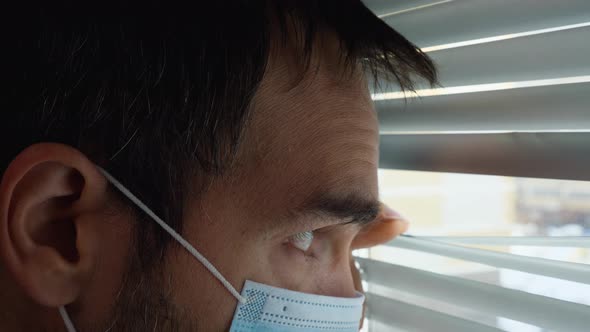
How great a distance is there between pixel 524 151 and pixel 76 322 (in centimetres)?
92

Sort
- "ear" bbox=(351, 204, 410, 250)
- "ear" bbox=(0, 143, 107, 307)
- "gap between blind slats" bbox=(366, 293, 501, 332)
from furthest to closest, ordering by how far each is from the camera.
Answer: "ear" bbox=(351, 204, 410, 250) < "gap between blind slats" bbox=(366, 293, 501, 332) < "ear" bbox=(0, 143, 107, 307)

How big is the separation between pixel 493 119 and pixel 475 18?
0.21m

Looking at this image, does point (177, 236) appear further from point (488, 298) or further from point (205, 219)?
point (488, 298)

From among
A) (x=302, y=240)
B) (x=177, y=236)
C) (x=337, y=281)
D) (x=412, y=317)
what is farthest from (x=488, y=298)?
(x=177, y=236)

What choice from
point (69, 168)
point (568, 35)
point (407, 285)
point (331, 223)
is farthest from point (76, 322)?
point (568, 35)

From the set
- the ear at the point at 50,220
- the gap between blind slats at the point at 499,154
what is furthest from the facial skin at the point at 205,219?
the gap between blind slats at the point at 499,154

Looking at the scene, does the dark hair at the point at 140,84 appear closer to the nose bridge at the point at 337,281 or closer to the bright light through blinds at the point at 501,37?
the nose bridge at the point at 337,281

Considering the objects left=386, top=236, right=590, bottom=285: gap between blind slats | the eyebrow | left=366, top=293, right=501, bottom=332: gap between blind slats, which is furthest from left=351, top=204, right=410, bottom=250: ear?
the eyebrow

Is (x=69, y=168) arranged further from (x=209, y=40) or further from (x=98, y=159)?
(x=209, y=40)

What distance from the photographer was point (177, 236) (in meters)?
0.98

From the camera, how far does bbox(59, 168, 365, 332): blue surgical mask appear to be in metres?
0.97

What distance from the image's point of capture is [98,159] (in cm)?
96

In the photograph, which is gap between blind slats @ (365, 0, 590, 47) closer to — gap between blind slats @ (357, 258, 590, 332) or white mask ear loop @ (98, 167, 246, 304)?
gap between blind slats @ (357, 258, 590, 332)

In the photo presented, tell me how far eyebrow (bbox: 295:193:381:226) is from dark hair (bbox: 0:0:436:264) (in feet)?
0.57
